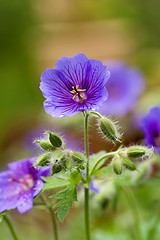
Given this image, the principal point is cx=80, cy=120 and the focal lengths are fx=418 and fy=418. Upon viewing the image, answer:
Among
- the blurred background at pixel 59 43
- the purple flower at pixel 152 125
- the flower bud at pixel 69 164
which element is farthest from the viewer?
the blurred background at pixel 59 43

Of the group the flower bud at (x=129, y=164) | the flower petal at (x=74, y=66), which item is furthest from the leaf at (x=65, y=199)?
the flower petal at (x=74, y=66)

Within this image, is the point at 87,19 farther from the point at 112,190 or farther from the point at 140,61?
the point at 112,190

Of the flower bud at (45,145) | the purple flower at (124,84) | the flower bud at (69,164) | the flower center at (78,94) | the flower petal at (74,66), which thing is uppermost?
the flower petal at (74,66)

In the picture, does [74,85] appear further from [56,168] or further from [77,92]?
[56,168]

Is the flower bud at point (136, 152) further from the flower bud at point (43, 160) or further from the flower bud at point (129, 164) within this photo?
the flower bud at point (43, 160)

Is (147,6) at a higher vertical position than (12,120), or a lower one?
higher

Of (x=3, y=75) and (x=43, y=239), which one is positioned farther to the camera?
(x=3, y=75)

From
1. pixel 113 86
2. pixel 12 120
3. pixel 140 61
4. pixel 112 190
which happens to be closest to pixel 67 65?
pixel 112 190

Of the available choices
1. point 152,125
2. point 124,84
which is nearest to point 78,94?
point 152,125
